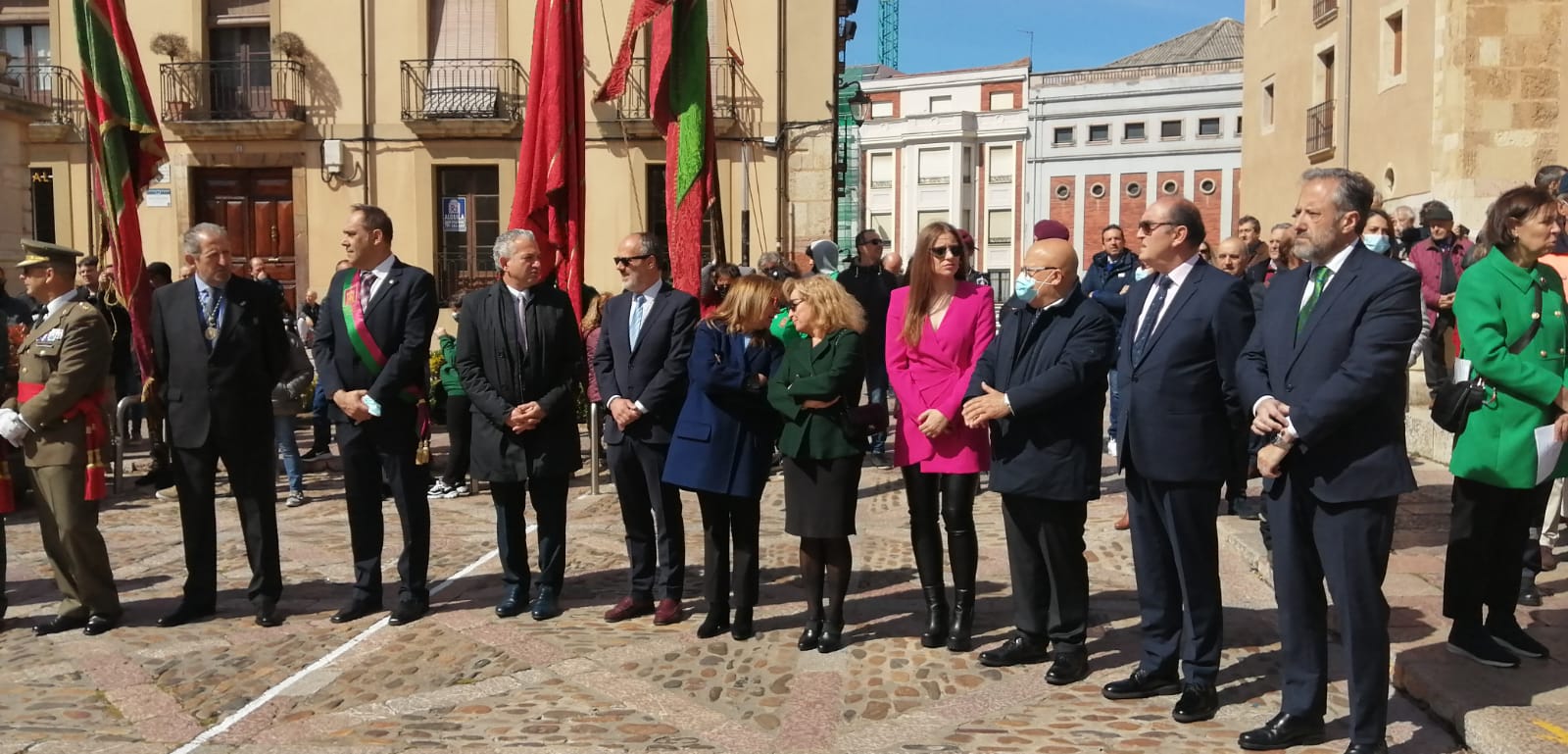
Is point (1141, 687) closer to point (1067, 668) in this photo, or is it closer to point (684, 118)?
point (1067, 668)

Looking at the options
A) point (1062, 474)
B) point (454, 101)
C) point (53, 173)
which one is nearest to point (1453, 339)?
point (1062, 474)

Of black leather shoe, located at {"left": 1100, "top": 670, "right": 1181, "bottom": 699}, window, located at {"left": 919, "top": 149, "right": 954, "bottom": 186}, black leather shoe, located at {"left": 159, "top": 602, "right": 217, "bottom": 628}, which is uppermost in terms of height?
window, located at {"left": 919, "top": 149, "right": 954, "bottom": 186}

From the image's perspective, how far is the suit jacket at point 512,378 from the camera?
242 inches

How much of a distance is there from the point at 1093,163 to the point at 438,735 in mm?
63237

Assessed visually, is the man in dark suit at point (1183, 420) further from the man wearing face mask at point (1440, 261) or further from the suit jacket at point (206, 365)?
the man wearing face mask at point (1440, 261)

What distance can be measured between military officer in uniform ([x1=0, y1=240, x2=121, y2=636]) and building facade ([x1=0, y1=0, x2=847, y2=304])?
1445 centimetres

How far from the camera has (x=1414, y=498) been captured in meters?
8.30

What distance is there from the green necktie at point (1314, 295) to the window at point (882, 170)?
239 feet

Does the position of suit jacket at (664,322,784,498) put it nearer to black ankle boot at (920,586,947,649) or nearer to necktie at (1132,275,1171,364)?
black ankle boot at (920,586,947,649)

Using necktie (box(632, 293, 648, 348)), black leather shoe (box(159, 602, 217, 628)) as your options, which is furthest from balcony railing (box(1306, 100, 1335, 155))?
black leather shoe (box(159, 602, 217, 628))

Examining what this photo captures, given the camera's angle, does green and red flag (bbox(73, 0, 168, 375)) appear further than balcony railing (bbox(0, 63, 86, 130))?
No

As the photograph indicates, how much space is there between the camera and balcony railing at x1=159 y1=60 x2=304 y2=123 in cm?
2072

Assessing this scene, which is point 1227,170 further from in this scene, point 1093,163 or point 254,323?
point 254,323

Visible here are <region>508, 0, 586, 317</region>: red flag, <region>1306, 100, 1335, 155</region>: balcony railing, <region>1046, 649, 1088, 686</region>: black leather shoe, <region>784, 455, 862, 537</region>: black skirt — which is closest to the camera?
<region>1046, 649, 1088, 686</region>: black leather shoe
